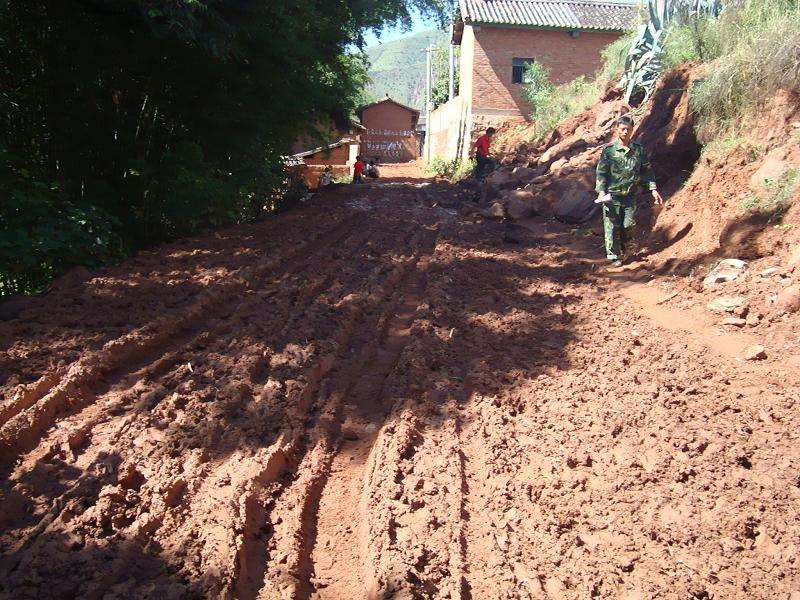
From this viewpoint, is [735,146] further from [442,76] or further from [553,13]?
A: [442,76]

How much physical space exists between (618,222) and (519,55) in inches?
713

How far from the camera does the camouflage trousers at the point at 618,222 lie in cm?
740

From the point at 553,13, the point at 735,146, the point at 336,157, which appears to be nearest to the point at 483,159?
the point at 553,13

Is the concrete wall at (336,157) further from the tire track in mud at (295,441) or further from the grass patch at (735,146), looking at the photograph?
the tire track in mud at (295,441)

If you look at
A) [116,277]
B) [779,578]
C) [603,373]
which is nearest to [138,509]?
[779,578]

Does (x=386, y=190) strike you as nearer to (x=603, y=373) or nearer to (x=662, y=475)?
(x=603, y=373)

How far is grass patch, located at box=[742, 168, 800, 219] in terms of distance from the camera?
5.92 meters

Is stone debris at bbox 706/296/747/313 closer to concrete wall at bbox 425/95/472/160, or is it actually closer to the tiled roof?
concrete wall at bbox 425/95/472/160

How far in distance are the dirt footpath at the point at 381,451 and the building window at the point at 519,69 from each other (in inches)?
773

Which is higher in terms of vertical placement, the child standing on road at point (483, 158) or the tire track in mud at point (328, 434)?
the child standing on road at point (483, 158)

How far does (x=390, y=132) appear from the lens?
43.0 meters

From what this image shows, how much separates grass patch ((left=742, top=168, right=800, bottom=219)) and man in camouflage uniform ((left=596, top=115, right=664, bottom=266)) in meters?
1.16

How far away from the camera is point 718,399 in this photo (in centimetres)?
384

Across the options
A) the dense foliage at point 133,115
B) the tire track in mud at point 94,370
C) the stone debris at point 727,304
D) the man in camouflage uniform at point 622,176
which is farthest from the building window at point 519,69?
the stone debris at point 727,304
